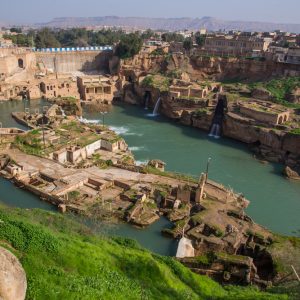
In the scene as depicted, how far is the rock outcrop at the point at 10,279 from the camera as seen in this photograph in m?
8.20

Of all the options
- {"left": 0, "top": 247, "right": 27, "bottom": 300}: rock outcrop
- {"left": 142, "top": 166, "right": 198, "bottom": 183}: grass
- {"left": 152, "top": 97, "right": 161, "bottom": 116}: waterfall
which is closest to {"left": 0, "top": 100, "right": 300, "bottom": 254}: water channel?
{"left": 152, "top": 97, "right": 161, "bottom": 116}: waterfall

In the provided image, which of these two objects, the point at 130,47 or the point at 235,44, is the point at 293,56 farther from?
the point at 130,47

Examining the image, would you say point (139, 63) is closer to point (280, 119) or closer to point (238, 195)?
point (280, 119)

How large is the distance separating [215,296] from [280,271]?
4.46m

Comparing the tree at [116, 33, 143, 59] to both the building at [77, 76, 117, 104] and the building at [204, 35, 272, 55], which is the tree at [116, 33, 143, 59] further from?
the building at [204, 35, 272, 55]

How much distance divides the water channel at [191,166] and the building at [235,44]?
24647 millimetres

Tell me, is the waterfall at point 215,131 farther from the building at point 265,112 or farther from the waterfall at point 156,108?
the waterfall at point 156,108

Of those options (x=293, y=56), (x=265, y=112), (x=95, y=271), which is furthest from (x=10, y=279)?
(x=293, y=56)

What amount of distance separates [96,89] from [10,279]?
4802 centimetres

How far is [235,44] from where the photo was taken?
67.9 metres

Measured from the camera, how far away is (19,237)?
12547mm

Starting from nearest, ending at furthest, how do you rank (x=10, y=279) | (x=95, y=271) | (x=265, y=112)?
(x=10, y=279)
(x=95, y=271)
(x=265, y=112)

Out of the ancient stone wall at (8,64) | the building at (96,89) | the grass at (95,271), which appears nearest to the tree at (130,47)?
the building at (96,89)

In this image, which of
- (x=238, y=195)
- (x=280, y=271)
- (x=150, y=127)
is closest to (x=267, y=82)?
(x=150, y=127)
